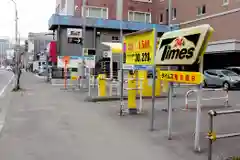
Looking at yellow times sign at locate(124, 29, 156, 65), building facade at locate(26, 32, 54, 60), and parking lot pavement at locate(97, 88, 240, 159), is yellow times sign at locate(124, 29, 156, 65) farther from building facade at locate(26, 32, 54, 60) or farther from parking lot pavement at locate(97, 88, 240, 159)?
building facade at locate(26, 32, 54, 60)

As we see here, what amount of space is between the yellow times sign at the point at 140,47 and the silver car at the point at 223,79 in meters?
15.7

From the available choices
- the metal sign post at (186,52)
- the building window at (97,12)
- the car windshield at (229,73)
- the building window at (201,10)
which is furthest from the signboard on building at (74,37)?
the metal sign post at (186,52)

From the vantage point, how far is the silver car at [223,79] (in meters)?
25.7

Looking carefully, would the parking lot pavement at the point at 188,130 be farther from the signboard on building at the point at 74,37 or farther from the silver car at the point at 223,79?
the signboard on building at the point at 74,37

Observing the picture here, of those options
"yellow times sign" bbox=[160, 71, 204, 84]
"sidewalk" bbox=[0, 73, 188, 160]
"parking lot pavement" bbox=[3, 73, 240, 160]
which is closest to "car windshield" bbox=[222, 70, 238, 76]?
"parking lot pavement" bbox=[3, 73, 240, 160]

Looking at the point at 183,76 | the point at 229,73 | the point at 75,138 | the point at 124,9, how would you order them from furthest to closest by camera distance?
the point at 124,9
the point at 229,73
the point at 75,138
the point at 183,76

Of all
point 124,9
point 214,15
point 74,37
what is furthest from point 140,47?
point 124,9

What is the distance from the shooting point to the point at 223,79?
26.6 meters

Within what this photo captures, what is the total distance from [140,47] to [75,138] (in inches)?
136

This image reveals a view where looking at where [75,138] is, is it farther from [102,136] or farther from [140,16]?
[140,16]

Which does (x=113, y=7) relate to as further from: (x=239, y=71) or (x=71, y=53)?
(x=239, y=71)

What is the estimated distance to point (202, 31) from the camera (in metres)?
6.85

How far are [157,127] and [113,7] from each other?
38349 millimetres

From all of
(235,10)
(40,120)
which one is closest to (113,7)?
(235,10)
